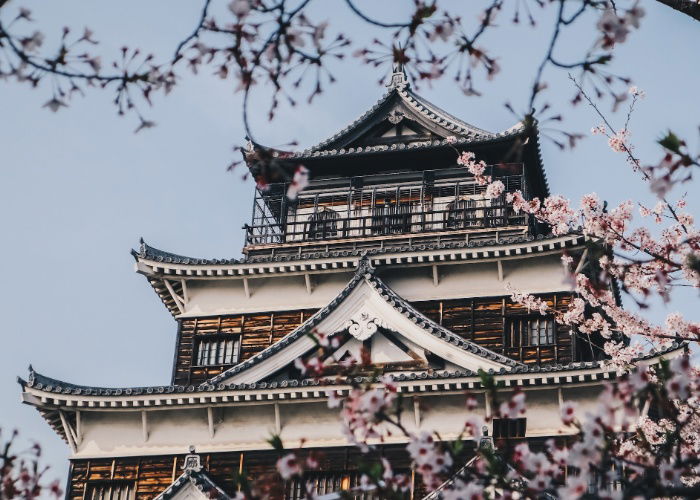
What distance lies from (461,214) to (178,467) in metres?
8.94

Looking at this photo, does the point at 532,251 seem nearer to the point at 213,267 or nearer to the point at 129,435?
the point at 213,267

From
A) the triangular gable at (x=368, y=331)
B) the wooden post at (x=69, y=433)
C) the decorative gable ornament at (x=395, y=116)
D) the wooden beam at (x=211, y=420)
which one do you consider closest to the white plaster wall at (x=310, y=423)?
the triangular gable at (x=368, y=331)

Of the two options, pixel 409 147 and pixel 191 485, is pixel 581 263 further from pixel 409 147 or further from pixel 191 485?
pixel 191 485

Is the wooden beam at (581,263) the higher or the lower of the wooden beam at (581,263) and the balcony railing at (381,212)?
the lower

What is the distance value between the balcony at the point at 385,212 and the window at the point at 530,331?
2354mm

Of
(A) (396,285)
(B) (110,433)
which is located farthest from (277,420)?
(A) (396,285)

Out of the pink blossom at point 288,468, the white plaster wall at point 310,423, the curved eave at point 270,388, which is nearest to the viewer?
the pink blossom at point 288,468

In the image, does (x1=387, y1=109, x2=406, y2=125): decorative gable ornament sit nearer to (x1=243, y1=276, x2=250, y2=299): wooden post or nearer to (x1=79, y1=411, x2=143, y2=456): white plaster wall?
(x1=243, y1=276, x2=250, y2=299): wooden post

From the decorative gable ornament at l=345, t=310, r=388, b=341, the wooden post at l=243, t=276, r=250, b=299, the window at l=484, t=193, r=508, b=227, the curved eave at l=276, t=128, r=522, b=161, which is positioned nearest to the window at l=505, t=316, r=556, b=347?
the window at l=484, t=193, r=508, b=227

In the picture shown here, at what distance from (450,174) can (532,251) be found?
13.9 feet

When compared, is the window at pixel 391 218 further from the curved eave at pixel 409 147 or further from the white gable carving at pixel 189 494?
the white gable carving at pixel 189 494

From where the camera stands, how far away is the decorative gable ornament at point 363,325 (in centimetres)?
2083

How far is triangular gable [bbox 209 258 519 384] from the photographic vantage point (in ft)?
64.6

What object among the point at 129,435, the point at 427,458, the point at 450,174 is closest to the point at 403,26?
the point at 427,458
